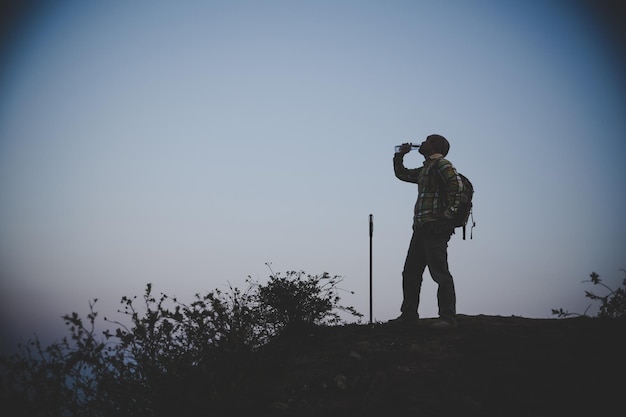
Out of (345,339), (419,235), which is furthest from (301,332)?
(419,235)

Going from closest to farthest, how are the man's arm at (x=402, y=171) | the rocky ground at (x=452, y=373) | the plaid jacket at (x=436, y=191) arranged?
the rocky ground at (x=452, y=373) < the plaid jacket at (x=436, y=191) < the man's arm at (x=402, y=171)

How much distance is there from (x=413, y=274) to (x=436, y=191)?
1190 millimetres

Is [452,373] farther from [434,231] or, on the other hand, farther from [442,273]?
[434,231]

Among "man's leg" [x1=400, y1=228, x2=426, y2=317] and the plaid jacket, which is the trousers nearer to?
"man's leg" [x1=400, y1=228, x2=426, y2=317]

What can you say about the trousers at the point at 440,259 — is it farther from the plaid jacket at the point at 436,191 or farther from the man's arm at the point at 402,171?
the man's arm at the point at 402,171

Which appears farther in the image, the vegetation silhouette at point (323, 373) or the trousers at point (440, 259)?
the trousers at point (440, 259)

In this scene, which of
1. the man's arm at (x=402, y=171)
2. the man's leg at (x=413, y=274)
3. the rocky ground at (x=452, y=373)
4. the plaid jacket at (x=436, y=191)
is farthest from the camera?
the man's arm at (x=402, y=171)

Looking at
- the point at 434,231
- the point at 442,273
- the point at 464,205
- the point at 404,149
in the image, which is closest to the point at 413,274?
the point at 442,273

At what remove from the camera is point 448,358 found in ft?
16.1

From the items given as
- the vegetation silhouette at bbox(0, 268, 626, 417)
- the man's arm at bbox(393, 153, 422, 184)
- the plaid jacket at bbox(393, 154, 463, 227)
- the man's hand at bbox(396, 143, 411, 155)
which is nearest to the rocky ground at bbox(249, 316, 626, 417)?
the vegetation silhouette at bbox(0, 268, 626, 417)

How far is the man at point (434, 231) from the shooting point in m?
6.10

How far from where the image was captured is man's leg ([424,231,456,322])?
6102mm

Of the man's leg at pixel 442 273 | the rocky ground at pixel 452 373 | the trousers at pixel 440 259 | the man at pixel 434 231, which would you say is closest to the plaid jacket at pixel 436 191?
the man at pixel 434 231

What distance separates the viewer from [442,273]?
20.0 feet
